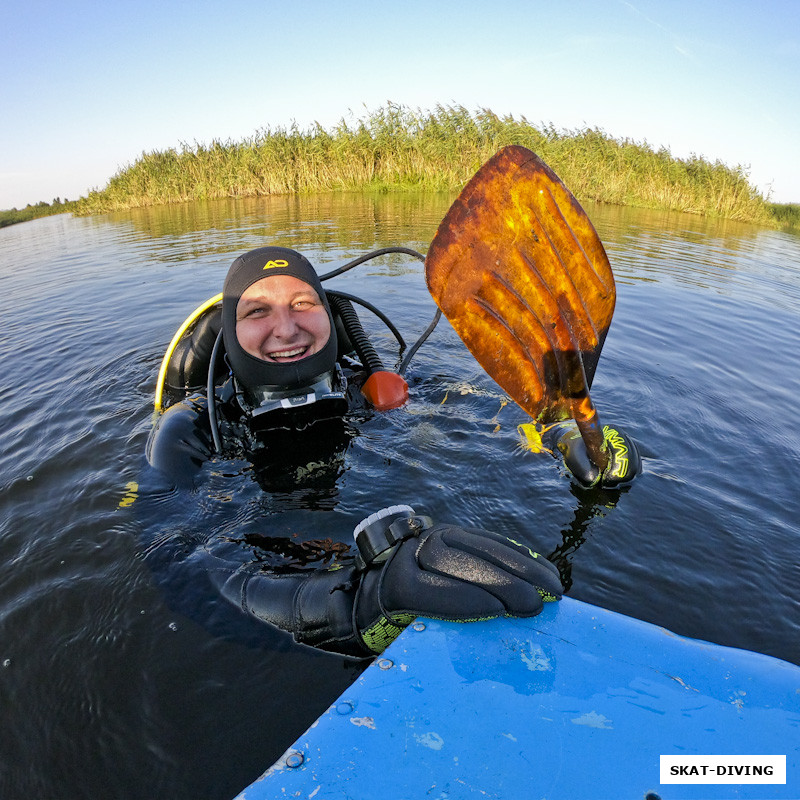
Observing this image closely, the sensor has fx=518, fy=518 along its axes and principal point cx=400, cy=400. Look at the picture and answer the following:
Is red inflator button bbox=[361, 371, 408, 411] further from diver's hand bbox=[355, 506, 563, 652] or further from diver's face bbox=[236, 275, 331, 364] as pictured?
diver's hand bbox=[355, 506, 563, 652]

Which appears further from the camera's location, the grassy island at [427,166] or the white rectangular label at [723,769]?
the grassy island at [427,166]

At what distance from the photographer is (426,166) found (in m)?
19.0

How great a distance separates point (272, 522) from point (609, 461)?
180 centimetres

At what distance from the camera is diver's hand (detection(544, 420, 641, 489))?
2773 mm

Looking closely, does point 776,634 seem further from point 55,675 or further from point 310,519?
point 55,675

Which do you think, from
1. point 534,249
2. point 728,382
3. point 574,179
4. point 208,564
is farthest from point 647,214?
point 208,564

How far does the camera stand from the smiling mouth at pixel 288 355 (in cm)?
297

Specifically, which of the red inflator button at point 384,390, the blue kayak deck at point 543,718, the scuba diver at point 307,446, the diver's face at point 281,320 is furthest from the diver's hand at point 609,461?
the diver's face at point 281,320

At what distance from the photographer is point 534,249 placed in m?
2.36

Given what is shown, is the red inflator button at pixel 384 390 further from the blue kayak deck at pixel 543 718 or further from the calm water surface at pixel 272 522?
the blue kayak deck at pixel 543 718

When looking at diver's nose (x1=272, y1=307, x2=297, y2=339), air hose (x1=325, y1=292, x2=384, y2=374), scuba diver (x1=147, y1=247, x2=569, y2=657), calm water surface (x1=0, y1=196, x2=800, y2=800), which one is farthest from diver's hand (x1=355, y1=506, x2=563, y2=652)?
air hose (x1=325, y1=292, x2=384, y2=374)

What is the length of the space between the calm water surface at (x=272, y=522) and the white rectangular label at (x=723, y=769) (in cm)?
107

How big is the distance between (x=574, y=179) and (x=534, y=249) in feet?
61.1

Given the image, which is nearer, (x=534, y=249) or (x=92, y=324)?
(x=534, y=249)
